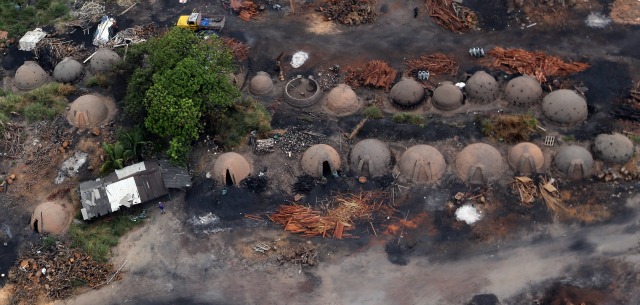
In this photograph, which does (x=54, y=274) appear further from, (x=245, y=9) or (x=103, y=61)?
(x=245, y=9)

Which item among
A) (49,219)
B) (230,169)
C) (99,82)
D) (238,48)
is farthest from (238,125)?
(49,219)

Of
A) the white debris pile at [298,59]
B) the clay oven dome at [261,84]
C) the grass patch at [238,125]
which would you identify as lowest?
the grass patch at [238,125]

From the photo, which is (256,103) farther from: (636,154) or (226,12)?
(636,154)

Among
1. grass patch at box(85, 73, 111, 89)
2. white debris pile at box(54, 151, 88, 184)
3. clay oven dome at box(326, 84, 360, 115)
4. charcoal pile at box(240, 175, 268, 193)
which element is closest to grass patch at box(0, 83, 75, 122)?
grass patch at box(85, 73, 111, 89)

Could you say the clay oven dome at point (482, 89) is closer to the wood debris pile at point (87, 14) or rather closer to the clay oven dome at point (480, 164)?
the clay oven dome at point (480, 164)

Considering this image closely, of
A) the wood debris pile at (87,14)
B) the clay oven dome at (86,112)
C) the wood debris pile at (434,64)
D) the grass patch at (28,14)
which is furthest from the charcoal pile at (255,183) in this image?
the grass patch at (28,14)

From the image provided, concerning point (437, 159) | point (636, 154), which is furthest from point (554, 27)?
point (437, 159)
